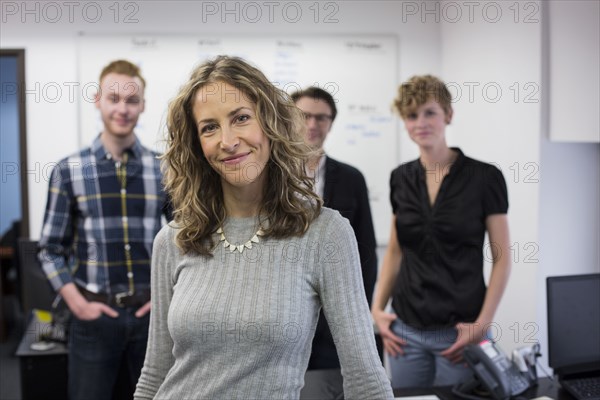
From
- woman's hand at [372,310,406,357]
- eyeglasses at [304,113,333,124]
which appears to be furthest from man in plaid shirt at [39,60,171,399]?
woman's hand at [372,310,406,357]

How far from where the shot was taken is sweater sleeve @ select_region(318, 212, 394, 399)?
1.09m

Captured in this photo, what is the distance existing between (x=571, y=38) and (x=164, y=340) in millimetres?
1840

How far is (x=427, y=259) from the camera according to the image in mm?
1991

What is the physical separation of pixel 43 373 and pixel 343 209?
135cm

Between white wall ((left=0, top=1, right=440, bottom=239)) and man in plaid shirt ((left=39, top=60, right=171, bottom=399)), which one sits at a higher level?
white wall ((left=0, top=1, right=440, bottom=239))

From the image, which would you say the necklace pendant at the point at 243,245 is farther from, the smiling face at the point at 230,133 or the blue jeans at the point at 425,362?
the blue jeans at the point at 425,362

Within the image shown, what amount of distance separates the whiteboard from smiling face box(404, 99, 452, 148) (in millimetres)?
1204

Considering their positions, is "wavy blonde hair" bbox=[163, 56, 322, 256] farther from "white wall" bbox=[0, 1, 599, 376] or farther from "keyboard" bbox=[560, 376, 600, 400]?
"white wall" bbox=[0, 1, 599, 376]

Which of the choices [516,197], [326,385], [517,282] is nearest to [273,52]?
[516,197]

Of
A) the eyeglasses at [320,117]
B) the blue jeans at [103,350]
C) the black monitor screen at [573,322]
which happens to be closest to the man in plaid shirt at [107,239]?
the blue jeans at [103,350]

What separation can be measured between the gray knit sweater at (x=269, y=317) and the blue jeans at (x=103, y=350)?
102 centimetres

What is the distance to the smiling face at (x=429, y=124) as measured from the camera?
200 centimetres

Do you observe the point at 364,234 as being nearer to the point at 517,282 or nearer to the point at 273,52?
the point at 517,282

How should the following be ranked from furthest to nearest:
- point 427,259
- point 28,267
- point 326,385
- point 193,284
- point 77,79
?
point 77,79 → point 28,267 → point 427,259 → point 326,385 → point 193,284
